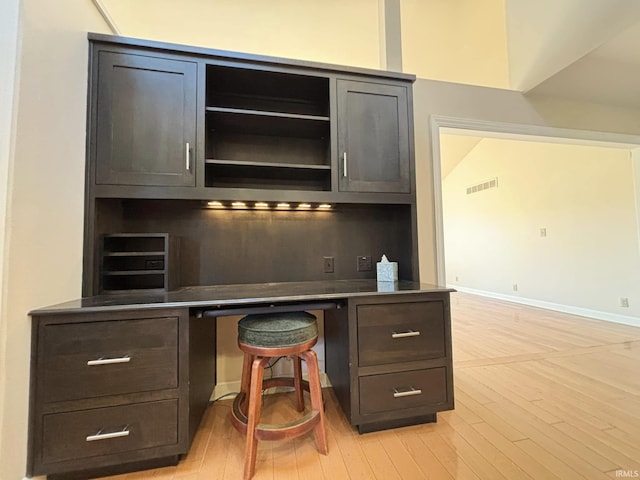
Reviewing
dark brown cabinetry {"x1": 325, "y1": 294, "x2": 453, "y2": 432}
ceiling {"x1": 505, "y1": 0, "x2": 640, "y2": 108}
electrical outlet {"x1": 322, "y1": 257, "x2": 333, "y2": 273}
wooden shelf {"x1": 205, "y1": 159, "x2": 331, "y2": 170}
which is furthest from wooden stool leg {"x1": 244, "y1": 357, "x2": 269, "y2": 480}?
ceiling {"x1": 505, "y1": 0, "x2": 640, "y2": 108}

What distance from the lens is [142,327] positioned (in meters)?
1.24

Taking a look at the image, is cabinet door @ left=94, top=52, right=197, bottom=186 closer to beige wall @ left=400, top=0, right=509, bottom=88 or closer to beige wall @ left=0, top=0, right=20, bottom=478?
beige wall @ left=0, top=0, right=20, bottom=478

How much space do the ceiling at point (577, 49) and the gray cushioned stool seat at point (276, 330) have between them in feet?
9.70

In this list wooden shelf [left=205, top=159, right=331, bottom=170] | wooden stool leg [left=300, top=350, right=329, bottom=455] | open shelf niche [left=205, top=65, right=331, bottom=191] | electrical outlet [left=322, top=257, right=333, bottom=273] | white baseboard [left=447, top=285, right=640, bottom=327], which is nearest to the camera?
wooden stool leg [left=300, top=350, right=329, bottom=455]

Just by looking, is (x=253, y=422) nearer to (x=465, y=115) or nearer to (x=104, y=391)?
(x=104, y=391)

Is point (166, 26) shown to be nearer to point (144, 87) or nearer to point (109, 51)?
point (109, 51)

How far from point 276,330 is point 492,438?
132 centimetres

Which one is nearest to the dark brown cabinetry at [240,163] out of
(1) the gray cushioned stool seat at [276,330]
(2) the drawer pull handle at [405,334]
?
(2) the drawer pull handle at [405,334]

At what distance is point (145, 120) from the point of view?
152cm

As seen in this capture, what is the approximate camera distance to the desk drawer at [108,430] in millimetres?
1146

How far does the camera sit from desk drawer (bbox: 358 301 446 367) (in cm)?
146

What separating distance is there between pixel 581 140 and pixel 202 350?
3969 millimetres

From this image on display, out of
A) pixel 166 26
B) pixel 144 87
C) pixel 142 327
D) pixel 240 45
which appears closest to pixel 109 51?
pixel 144 87

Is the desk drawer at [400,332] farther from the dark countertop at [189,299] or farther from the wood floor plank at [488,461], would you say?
the wood floor plank at [488,461]
